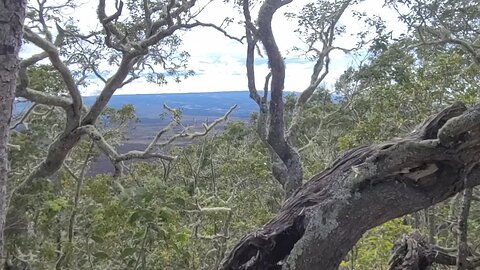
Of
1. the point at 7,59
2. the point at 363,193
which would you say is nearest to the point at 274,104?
the point at 363,193

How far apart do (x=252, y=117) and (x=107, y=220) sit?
986 cm

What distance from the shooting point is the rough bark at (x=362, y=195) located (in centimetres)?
238

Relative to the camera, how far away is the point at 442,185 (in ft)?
8.35

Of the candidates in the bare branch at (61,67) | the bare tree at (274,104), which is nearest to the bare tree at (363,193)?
the bare tree at (274,104)

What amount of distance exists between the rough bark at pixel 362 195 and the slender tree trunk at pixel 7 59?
1283mm

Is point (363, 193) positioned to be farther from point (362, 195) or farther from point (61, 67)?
point (61, 67)

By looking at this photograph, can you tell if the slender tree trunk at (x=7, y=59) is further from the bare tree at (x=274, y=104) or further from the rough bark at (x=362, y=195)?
the bare tree at (x=274, y=104)

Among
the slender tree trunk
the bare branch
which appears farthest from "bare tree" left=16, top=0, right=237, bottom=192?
the slender tree trunk

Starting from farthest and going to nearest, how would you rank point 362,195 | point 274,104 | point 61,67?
point 61,67 < point 274,104 < point 362,195

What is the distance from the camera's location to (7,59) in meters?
1.51

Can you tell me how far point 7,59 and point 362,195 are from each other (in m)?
1.60

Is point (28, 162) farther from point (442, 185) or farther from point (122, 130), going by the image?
point (442, 185)

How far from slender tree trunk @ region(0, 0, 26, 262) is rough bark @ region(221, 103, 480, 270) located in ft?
4.21

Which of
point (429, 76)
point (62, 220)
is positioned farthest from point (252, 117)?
point (62, 220)
